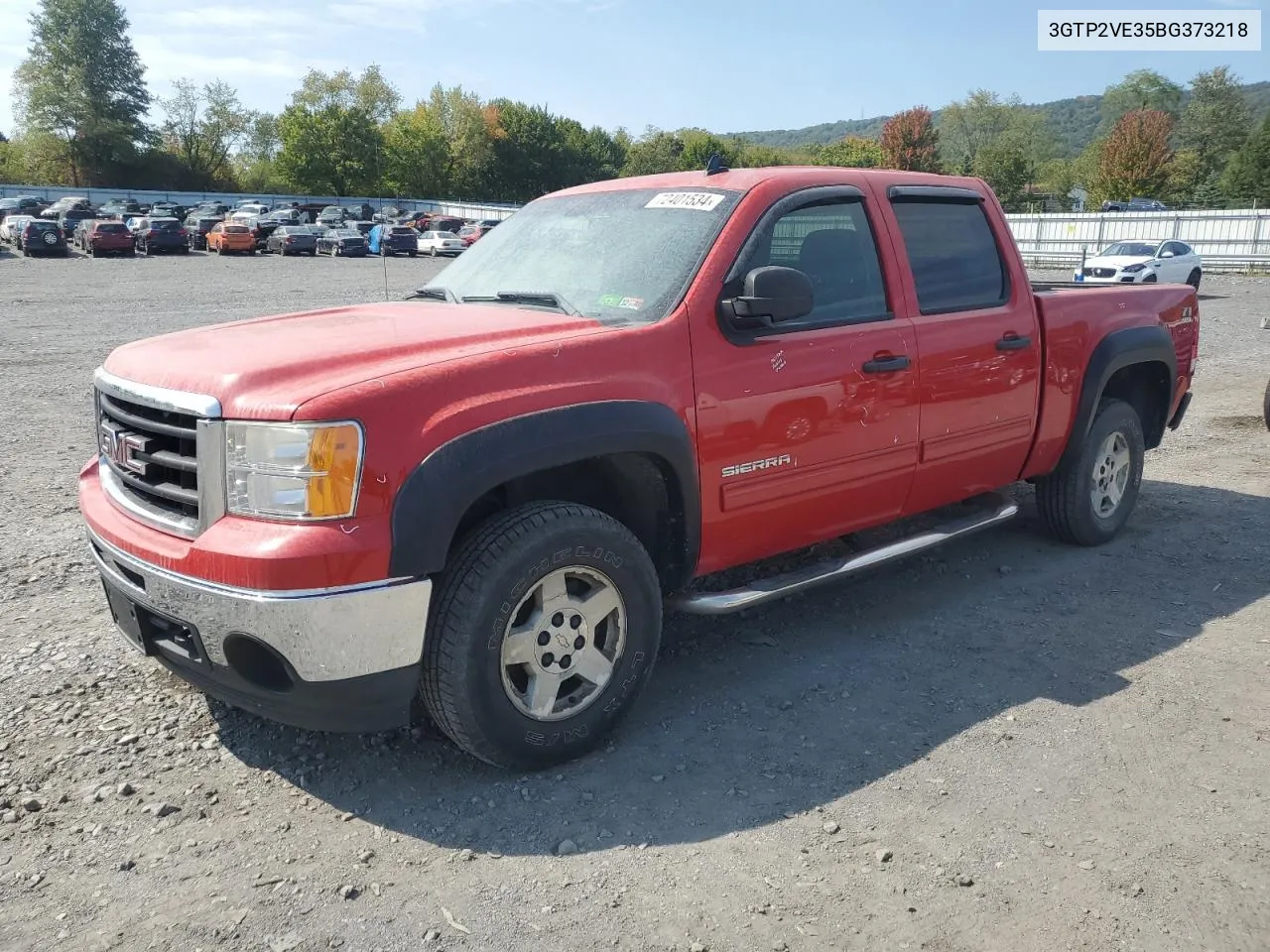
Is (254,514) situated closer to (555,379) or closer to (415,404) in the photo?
(415,404)

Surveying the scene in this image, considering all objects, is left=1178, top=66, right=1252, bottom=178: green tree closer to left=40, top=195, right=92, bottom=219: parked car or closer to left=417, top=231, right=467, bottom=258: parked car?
left=417, top=231, right=467, bottom=258: parked car

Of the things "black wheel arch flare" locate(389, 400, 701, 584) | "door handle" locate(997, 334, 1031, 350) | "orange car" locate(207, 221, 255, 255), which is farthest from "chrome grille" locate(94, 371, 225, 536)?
"orange car" locate(207, 221, 255, 255)

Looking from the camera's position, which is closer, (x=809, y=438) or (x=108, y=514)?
(x=108, y=514)

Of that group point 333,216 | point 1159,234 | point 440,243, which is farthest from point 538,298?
point 333,216

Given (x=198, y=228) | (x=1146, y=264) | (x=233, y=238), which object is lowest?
(x=1146, y=264)

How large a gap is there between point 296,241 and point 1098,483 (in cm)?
4049

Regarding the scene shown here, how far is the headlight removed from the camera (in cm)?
280

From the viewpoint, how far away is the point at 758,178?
405cm

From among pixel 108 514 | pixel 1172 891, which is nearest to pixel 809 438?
pixel 1172 891

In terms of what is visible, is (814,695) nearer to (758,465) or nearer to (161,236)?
(758,465)

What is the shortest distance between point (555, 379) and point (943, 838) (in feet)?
5.94

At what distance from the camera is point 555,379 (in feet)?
10.6

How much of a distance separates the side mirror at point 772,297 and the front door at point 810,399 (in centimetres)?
9

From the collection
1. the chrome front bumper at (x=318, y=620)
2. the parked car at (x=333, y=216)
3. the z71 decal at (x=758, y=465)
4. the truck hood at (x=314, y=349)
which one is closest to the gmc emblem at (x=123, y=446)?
the truck hood at (x=314, y=349)
